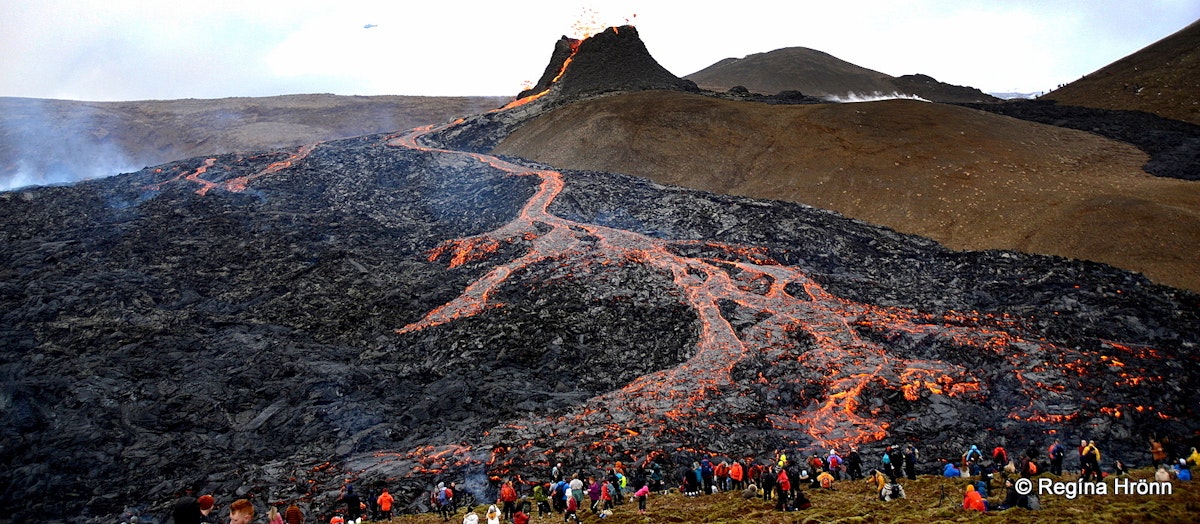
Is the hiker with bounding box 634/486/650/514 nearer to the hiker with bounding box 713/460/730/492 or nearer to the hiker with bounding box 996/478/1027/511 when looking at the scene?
the hiker with bounding box 713/460/730/492

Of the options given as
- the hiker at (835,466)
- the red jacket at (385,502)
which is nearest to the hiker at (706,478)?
the hiker at (835,466)

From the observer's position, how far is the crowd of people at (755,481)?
18.7 m

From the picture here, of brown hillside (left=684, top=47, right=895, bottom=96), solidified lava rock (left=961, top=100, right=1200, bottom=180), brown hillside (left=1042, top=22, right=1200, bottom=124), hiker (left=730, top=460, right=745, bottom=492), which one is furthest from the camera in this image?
brown hillside (left=684, top=47, right=895, bottom=96)

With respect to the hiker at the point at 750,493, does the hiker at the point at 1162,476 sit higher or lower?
higher

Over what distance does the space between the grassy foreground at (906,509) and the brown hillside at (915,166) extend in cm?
2924

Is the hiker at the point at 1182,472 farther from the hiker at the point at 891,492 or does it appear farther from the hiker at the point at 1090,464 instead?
the hiker at the point at 891,492

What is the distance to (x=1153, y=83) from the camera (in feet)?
251

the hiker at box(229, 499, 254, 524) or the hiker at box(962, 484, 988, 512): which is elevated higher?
the hiker at box(229, 499, 254, 524)

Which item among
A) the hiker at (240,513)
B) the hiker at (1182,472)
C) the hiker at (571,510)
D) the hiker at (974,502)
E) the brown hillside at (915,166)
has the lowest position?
the hiker at (1182,472)

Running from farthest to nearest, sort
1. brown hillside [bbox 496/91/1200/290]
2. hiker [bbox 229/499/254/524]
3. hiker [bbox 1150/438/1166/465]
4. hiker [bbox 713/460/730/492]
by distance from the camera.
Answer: brown hillside [bbox 496/91/1200/290], hiker [bbox 713/460/730/492], hiker [bbox 1150/438/1166/465], hiker [bbox 229/499/254/524]

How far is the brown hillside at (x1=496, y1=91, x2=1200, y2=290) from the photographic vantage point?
148 feet

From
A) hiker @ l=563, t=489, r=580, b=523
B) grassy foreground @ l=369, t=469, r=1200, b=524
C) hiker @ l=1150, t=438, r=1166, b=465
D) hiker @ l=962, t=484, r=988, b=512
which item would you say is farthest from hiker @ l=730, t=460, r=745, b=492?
hiker @ l=1150, t=438, r=1166, b=465

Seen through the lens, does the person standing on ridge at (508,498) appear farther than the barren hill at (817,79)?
No

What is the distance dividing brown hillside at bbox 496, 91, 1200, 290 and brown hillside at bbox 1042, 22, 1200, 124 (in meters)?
14.1
